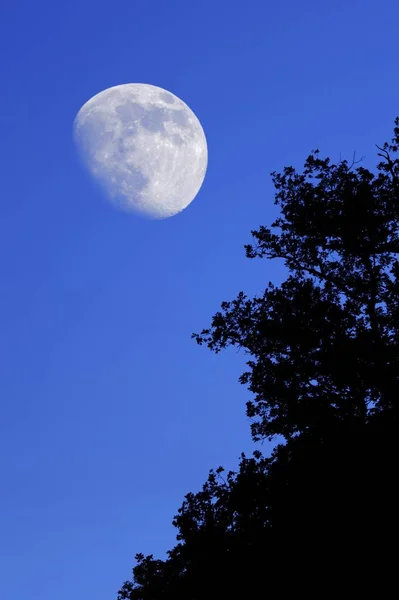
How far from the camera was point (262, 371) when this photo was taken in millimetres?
20391

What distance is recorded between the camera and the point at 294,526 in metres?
13.5

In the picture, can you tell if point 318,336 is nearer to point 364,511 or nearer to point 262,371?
point 262,371

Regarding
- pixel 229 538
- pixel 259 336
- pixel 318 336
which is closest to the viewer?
pixel 229 538

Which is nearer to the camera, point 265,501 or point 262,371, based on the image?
point 265,501

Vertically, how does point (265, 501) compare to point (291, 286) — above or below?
below

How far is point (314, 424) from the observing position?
17.1 m

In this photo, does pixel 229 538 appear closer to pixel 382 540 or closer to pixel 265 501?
pixel 265 501

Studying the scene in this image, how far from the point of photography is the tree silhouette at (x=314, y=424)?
1300 cm

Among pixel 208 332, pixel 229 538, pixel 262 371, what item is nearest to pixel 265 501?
pixel 229 538

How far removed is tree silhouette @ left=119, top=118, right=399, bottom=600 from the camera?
1300 cm

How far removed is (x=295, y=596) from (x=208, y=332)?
10.7m

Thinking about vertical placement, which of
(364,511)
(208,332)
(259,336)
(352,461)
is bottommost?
(364,511)

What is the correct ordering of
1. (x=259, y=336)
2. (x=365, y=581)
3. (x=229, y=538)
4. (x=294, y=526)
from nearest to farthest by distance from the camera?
1. (x=365, y=581)
2. (x=294, y=526)
3. (x=229, y=538)
4. (x=259, y=336)

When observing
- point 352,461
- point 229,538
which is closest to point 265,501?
point 229,538
